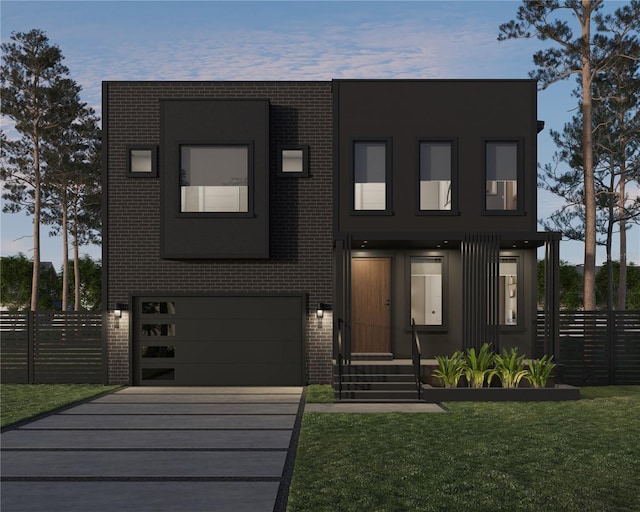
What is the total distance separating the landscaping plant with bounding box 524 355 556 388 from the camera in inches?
574

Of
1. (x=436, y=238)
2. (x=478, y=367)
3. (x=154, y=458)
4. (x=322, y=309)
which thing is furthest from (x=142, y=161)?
(x=154, y=458)

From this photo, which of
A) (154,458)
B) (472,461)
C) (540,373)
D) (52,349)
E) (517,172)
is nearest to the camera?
A: (472,461)

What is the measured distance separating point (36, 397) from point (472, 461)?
9.77 metres

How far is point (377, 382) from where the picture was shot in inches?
591

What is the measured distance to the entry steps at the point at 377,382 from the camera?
47.7 feet

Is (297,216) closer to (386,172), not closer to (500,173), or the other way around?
(386,172)

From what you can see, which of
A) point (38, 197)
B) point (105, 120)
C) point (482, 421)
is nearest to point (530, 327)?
point (482, 421)

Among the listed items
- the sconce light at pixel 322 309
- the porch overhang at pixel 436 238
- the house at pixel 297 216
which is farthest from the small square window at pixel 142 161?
the porch overhang at pixel 436 238

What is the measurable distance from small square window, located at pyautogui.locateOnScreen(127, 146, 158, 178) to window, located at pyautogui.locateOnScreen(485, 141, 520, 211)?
25.2 feet

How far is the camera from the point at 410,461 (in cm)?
862

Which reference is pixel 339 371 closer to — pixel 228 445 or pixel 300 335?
pixel 300 335

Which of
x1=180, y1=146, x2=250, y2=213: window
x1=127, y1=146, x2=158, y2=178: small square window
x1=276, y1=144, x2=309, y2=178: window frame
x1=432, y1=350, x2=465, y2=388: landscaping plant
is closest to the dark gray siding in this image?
x1=276, y1=144, x2=309, y2=178: window frame

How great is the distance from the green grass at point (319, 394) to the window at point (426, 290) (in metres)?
2.62

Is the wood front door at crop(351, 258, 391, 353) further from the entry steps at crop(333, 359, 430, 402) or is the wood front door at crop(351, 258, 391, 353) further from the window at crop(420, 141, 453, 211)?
the window at crop(420, 141, 453, 211)
